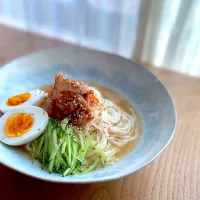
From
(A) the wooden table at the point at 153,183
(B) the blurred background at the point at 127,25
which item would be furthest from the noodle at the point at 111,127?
(B) the blurred background at the point at 127,25

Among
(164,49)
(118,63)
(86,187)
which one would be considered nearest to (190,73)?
(164,49)

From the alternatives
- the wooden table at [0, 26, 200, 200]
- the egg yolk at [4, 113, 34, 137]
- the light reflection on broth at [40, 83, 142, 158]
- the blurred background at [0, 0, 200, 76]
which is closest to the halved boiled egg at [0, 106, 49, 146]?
the egg yolk at [4, 113, 34, 137]

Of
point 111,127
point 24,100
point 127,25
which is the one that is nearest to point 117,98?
point 111,127

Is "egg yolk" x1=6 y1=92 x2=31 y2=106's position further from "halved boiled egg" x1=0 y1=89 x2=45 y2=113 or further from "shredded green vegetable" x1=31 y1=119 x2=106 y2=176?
"shredded green vegetable" x1=31 y1=119 x2=106 y2=176

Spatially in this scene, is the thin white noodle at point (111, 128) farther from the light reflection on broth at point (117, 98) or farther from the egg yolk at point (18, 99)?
the egg yolk at point (18, 99)

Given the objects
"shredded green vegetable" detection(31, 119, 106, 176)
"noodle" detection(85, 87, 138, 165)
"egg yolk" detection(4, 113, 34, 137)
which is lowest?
"noodle" detection(85, 87, 138, 165)
